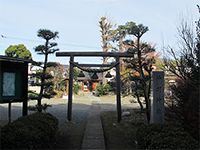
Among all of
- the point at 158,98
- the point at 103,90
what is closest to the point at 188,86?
the point at 158,98

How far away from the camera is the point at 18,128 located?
30.2 ft

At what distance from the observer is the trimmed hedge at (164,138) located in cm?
785

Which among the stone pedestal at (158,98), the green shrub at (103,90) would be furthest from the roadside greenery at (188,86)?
the green shrub at (103,90)

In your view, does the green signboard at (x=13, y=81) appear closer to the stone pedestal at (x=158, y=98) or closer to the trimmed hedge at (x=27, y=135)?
the trimmed hedge at (x=27, y=135)

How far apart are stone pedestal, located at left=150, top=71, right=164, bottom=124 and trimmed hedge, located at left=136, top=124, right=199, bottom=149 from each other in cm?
94

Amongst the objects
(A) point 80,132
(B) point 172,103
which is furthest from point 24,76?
(B) point 172,103

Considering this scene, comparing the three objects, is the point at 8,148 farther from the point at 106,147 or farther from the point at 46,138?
the point at 106,147

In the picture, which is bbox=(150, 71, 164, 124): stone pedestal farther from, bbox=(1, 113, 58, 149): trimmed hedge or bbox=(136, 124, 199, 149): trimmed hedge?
bbox=(1, 113, 58, 149): trimmed hedge

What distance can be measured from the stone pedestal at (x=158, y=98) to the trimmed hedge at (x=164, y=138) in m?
0.94

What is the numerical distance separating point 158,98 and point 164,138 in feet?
7.63

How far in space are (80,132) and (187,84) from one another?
4.21 metres

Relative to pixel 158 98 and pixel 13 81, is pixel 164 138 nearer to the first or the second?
pixel 158 98

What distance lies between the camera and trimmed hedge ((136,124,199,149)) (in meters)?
7.85

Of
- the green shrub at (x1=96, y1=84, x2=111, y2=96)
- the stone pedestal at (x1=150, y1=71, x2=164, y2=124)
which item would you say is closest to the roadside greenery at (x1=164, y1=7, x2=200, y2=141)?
the stone pedestal at (x1=150, y1=71, x2=164, y2=124)
